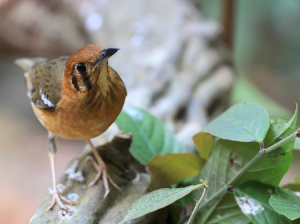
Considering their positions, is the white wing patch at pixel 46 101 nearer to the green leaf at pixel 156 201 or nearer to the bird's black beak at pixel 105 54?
the bird's black beak at pixel 105 54

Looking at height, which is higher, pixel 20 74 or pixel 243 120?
pixel 243 120

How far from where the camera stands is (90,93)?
160 cm

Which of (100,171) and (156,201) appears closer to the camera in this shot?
(156,201)

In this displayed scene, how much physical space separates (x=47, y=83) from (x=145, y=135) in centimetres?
80

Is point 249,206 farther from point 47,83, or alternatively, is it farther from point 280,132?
point 47,83

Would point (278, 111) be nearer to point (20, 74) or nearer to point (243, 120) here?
point (243, 120)

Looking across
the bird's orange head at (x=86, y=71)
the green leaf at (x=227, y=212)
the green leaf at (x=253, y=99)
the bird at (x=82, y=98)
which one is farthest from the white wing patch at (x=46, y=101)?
the green leaf at (x=253, y=99)

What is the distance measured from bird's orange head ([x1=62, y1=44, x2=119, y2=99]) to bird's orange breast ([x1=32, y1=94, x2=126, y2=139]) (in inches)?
2.7

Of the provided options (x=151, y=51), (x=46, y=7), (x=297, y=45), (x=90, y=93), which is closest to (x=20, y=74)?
(x=46, y=7)

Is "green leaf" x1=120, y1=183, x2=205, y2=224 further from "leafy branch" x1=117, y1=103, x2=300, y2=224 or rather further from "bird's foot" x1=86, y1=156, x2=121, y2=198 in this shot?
"bird's foot" x1=86, y1=156, x2=121, y2=198

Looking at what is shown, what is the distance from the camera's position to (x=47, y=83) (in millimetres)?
1945

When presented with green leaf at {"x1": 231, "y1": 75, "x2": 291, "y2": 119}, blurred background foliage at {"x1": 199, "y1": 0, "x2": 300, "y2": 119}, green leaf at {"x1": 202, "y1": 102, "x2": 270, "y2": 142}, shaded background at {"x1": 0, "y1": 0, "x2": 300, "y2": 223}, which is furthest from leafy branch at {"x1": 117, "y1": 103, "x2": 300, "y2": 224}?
blurred background foliage at {"x1": 199, "y1": 0, "x2": 300, "y2": 119}

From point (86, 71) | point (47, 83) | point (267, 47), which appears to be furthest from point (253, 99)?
point (86, 71)

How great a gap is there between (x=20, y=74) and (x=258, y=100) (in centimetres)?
517
